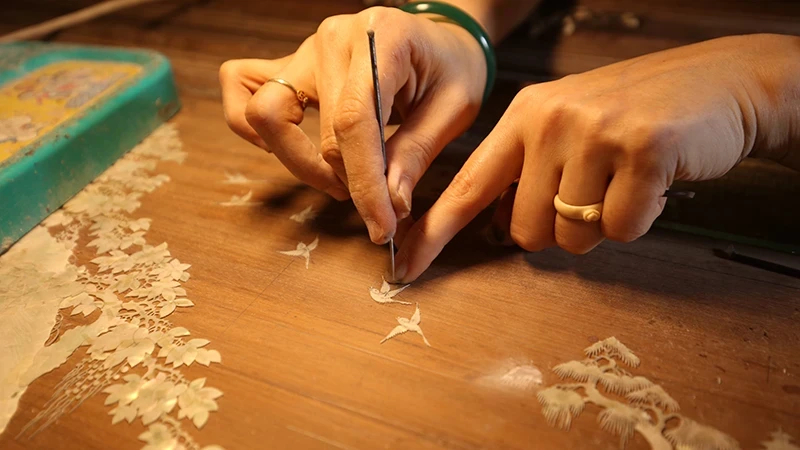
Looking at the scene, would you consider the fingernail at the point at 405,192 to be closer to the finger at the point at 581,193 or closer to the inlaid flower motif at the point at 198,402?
the finger at the point at 581,193

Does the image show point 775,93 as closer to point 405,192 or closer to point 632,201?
point 632,201

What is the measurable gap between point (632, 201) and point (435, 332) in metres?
0.27

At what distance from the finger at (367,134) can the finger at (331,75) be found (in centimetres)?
4

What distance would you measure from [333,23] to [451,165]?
321mm

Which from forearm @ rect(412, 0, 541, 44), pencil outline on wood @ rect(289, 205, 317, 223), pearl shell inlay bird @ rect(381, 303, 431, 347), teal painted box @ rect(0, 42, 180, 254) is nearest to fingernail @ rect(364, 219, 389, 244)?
pearl shell inlay bird @ rect(381, 303, 431, 347)

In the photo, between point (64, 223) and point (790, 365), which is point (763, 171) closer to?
point (790, 365)

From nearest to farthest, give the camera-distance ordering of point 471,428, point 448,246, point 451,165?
point 471,428
point 448,246
point 451,165

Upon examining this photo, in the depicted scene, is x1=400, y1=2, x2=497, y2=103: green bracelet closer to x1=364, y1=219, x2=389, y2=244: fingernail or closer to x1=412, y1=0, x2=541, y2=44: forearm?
x1=412, y1=0, x2=541, y2=44: forearm

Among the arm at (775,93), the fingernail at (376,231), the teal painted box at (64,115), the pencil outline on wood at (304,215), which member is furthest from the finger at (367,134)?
the teal painted box at (64,115)

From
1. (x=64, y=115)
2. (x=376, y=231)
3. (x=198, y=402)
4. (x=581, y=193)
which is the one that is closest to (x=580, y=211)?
(x=581, y=193)

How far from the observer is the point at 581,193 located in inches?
25.3

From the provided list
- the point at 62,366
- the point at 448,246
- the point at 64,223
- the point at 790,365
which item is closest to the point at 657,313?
the point at 790,365

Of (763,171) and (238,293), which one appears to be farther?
(763,171)

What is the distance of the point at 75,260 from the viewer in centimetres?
81
